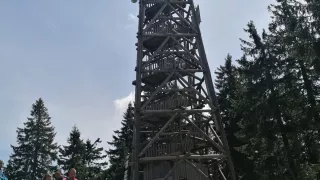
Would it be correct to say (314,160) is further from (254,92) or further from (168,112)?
(168,112)

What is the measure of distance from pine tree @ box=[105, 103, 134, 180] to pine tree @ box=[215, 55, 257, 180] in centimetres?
858

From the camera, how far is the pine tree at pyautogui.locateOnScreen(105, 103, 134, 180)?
2831 cm

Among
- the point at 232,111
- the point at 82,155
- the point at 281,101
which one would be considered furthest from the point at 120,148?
the point at 281,101

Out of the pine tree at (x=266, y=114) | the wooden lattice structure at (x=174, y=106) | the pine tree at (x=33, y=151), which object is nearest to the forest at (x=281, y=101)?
the pine tree at (x=266, y=114)

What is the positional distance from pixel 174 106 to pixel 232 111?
25.3 feet

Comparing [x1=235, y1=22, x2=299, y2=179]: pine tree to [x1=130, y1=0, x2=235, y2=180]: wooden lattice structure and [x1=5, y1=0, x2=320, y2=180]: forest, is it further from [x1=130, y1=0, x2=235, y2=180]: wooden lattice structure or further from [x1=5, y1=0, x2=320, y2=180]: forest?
[x1=130, y1=0, x2=235, y2=180]: wooden lattice structure

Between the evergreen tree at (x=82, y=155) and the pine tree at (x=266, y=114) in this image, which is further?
the evergreen tree at (x=82, y=155)

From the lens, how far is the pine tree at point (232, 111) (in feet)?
64.0

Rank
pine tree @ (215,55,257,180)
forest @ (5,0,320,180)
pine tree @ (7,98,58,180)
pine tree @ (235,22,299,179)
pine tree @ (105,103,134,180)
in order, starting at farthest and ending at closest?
pine tree @ (7,98,58,180) → pine tree @ (105,103,134,180) → pine tree @ (215,55,257,180) → pine tree @ (235,22,299,179) → forest @ (5,0,320,180)

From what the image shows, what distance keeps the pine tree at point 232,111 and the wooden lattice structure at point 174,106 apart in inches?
202

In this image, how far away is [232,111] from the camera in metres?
19.5

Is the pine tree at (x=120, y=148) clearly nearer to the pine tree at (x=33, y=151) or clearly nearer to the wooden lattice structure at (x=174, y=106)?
the pine tree at (x=33, y=151)

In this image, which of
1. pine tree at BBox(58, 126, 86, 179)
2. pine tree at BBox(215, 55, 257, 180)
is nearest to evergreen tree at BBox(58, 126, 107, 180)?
pine tree at BBox(58, 126, 86, 179)

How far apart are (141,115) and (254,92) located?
24.0 feet
